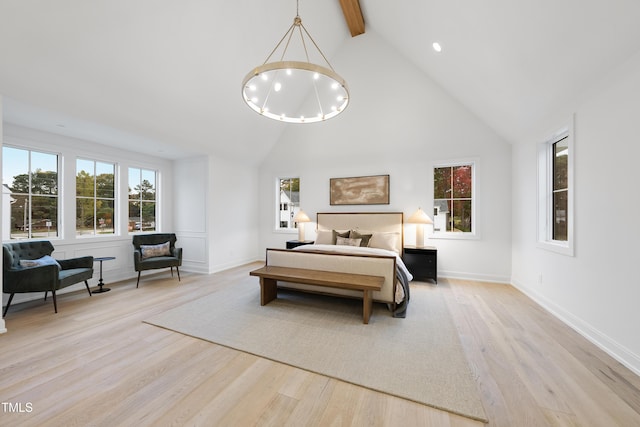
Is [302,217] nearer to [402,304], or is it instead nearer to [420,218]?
[420,218]

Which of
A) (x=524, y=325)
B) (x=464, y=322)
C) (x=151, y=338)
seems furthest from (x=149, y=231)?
(x=524, y=325)

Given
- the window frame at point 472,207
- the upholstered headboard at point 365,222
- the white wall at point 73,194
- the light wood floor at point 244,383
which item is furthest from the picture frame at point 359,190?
the white wall at point 73,194

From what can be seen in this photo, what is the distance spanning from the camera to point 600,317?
2.23m

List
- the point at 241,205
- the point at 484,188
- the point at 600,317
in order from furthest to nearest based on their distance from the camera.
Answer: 1. the point at 241,205
2. the point at 484,188
3. the point at 600,317

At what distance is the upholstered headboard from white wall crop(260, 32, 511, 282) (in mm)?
194

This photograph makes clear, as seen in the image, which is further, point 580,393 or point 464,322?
point 464,322

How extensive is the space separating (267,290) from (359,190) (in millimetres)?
2972

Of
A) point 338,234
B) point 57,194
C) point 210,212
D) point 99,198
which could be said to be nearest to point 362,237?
point 338,234

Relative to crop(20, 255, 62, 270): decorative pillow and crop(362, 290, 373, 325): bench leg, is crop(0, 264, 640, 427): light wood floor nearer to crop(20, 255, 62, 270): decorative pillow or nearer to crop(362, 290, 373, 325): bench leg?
crop(20, 255, 62, 270): decorative pillow

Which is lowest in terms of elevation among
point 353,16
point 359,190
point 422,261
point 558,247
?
point 422,261

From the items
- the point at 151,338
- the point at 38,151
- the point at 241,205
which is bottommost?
the point at 151,338

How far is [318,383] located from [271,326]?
1.01 metres

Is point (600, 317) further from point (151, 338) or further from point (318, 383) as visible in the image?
point (151, 338)

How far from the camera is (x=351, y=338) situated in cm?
237
